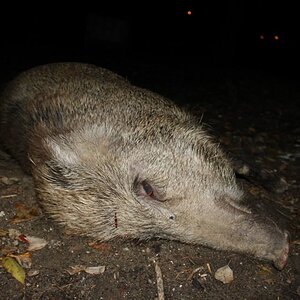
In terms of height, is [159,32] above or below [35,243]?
above

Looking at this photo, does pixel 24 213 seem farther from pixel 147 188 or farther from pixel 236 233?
pixel 236 233

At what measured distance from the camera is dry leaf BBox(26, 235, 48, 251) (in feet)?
11.2

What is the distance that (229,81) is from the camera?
9750 mm

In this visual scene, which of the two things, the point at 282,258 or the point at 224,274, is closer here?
the point at 282,258

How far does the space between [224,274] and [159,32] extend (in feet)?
37.2

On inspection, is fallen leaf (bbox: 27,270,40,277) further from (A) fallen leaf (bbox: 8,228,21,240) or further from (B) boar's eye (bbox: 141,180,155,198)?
(B) boar's eye (bbox: 141,180,155,198)

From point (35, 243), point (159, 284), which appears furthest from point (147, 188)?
point (35, 243)

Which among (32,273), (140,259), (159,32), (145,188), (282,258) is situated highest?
(159,32)

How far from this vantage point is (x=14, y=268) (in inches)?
124

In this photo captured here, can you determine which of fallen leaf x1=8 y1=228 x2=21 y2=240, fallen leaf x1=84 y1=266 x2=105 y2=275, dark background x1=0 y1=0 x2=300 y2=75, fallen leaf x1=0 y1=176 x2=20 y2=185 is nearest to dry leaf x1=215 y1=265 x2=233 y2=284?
fallen leaf x1=84 y1=266 x2=105 y2=275

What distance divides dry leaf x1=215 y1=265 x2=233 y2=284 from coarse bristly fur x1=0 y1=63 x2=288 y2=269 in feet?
0.76

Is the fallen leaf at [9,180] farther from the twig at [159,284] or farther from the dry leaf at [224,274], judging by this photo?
the dry leaf at [224,274]

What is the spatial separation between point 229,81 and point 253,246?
277 inches

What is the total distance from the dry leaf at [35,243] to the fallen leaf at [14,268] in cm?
19
